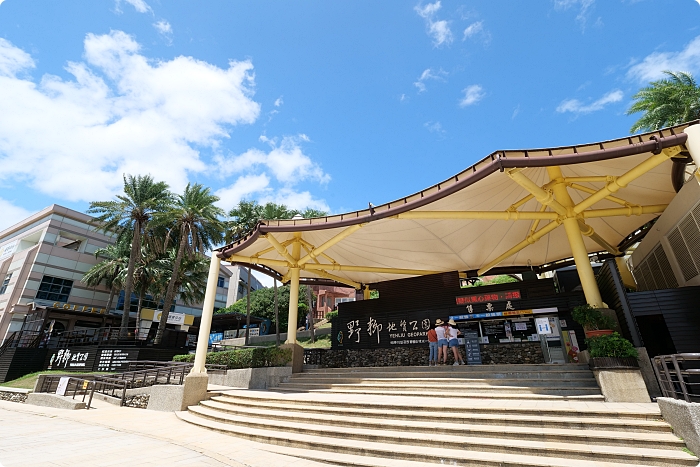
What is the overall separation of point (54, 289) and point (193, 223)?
20.5 metres

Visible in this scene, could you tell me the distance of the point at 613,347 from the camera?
731cm

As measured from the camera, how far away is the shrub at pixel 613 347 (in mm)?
7219

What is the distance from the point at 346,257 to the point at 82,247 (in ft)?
132

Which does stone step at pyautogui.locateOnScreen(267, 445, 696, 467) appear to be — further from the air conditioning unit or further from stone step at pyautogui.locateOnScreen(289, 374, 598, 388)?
the air conditioning unit

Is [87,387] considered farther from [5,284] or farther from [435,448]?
[5,284]

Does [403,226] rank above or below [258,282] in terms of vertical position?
below

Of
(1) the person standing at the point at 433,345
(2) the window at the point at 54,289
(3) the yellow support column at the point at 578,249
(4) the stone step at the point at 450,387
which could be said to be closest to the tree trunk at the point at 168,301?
(2) the window at the point at 54,289

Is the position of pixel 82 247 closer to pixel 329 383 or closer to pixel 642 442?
pixel 329 383

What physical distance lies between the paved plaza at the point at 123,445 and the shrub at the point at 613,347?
20.9ft

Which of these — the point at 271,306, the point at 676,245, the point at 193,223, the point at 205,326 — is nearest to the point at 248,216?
the point at 193,223

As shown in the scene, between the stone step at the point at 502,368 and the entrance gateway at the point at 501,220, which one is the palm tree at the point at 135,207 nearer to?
the entrance gateway at the point at 501,220

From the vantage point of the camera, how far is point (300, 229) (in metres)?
11.5

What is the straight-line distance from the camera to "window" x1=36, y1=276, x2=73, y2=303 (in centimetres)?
3603

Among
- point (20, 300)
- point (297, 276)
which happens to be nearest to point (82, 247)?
point (20, 300)
